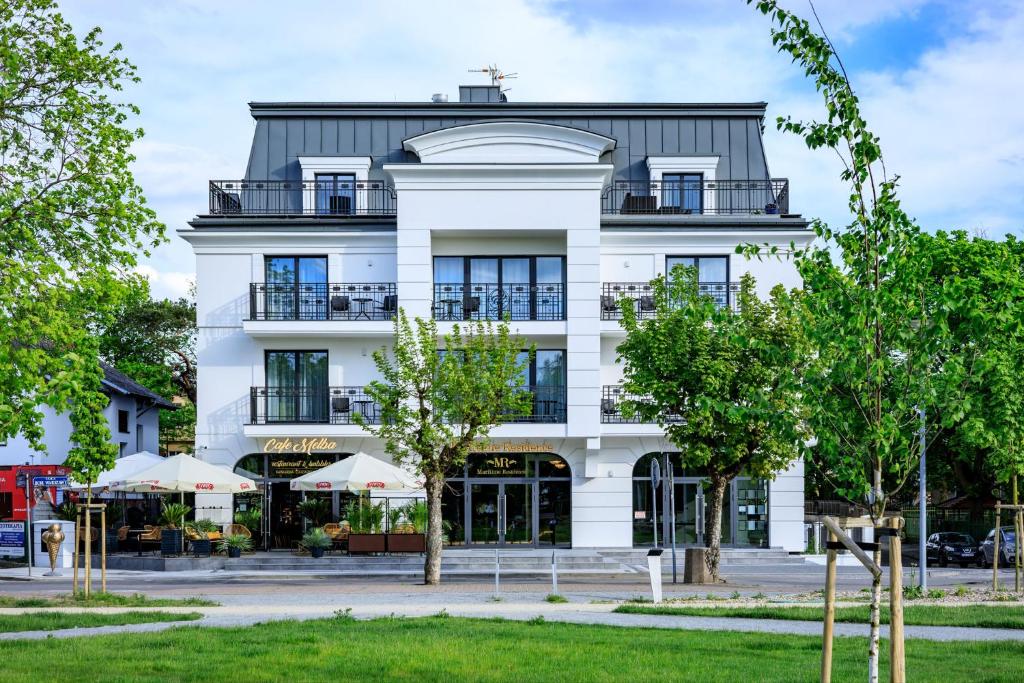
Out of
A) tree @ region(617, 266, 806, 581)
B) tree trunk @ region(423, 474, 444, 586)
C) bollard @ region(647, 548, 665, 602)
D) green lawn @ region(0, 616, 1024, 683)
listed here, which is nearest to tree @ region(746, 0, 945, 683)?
green lawn @ region(0, 616, 1024, 683)

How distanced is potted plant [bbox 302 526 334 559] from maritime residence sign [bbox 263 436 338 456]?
344 cm

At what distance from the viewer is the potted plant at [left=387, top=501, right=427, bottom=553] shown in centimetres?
3075

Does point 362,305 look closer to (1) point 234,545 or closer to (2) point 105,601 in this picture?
(1) point 234,545

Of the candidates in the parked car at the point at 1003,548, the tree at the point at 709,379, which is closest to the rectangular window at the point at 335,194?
the tree at the point at 709,379

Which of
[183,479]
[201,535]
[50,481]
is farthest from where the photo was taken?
[50,481]

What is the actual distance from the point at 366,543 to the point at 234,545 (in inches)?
141

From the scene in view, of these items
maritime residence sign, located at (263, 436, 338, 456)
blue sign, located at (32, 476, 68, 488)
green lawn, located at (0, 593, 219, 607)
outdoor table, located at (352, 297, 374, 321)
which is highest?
outdoor table, located at (352, 297, 374, 321)

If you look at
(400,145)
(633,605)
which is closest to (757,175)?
(400,145)

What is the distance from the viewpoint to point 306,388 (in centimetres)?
3544

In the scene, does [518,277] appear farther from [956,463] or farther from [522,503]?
[956,463]

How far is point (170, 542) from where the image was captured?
31.0m

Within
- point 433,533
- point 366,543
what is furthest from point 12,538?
point 433,533

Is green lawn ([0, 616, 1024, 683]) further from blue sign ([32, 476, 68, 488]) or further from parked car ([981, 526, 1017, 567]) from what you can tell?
parked car ([981, 526, 1017, 567])

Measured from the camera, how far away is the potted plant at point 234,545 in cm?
3125
